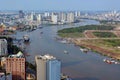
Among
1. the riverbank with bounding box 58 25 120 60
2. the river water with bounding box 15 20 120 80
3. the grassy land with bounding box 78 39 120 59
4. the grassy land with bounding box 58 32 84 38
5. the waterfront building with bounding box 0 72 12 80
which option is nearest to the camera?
the waterfront building with bounding box 0 72 12 80

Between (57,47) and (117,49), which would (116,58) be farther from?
(57,47)

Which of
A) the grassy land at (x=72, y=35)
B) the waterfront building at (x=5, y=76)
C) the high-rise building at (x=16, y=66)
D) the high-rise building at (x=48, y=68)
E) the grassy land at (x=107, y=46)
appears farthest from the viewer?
the grassy land at (x=72, y=35)

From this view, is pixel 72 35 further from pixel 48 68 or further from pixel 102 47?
pixel 48 68

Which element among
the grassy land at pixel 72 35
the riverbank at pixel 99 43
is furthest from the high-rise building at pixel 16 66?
the grassy land at pixel 72 35

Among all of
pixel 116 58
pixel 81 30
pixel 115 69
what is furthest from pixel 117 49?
pixel 81 30

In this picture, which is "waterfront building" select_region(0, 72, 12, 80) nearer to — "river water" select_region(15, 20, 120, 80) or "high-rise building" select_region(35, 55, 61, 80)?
"high-rise building" select_region(35, 55, 61, 80)

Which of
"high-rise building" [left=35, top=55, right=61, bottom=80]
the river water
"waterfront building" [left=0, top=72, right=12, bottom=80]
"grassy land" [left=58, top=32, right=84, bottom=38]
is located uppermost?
"high-rise building" [left=35, top=55, right=61, bottom=80]

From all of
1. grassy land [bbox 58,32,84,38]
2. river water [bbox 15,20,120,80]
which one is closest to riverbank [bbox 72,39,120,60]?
river water [bbox 15,20,120,80]

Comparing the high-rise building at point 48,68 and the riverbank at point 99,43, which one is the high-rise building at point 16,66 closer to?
the high-rise building at point 48,68
